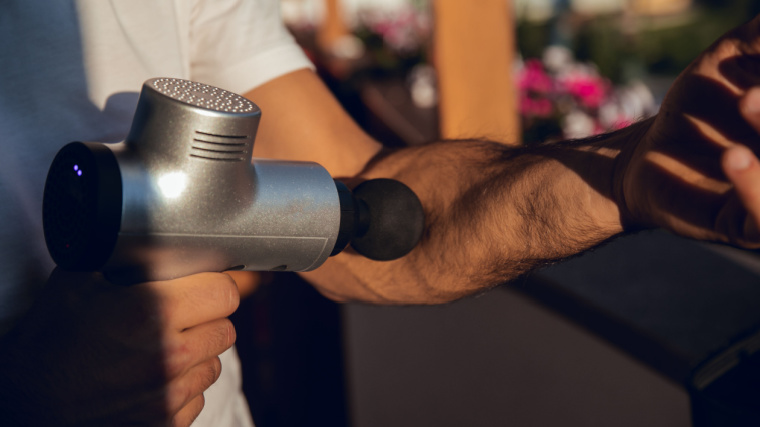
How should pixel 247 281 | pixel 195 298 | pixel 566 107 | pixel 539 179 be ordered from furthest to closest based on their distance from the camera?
pixel 566 107, pixel 247 281, pixel 539 179, pixel 195 298

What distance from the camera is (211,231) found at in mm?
794

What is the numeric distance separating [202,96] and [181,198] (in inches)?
5.0

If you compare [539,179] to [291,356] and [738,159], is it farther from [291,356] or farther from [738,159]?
[291,356]

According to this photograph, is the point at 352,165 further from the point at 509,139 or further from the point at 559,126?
the point at 559,126

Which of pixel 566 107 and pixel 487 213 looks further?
pixel 566 107

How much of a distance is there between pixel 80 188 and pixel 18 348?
10.9 inches

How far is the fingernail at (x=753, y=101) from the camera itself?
572mm

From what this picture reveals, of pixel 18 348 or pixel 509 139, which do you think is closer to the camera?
pixel 18 348

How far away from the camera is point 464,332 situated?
262 centimetres

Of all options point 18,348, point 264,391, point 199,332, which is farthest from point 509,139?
point 264,391

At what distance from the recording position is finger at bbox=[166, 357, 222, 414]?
846mm

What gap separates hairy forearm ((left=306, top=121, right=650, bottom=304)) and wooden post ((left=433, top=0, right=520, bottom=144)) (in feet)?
4.00

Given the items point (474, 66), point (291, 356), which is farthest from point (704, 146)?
point (291, 356)

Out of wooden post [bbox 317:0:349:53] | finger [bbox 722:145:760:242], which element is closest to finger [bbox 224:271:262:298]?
finger [bbox 722:145:760:242]
